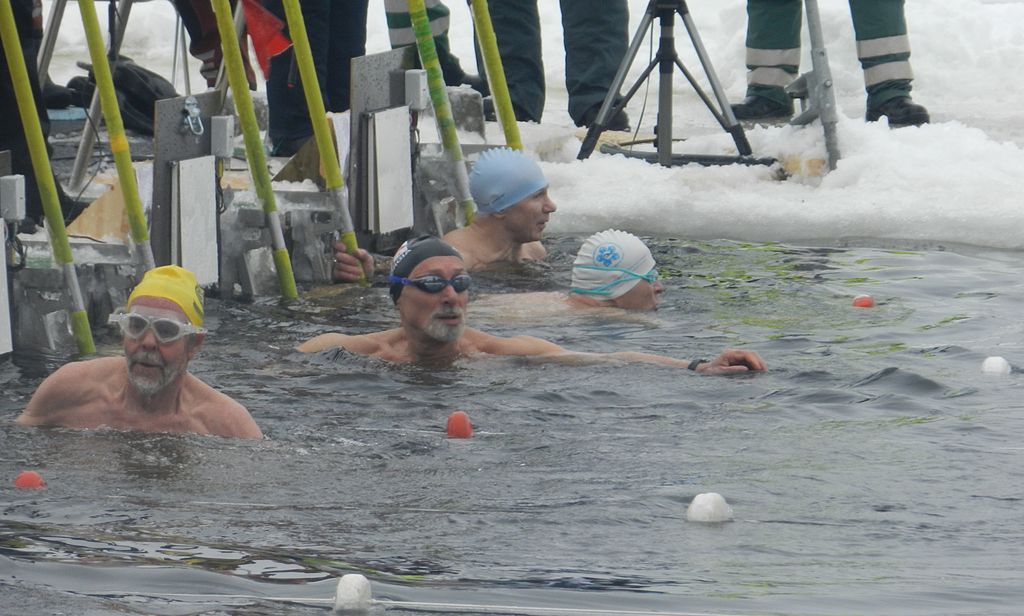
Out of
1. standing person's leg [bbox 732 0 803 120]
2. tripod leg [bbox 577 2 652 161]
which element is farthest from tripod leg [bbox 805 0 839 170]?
standing person's leg [bbox 732 0 803 120]

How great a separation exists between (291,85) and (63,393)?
4524mm

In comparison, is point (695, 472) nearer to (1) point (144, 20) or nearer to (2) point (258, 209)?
(2) point (258, 209)

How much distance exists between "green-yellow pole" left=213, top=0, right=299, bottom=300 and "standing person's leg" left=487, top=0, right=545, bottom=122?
405 centimetres

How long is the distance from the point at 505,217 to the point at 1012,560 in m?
5.79

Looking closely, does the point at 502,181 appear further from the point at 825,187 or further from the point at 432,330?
the point at 825,187

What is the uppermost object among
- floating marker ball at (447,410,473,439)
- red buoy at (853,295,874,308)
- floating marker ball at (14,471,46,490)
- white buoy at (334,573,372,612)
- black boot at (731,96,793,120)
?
black boot at (731,96,793,120)

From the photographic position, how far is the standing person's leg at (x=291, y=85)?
1155cm

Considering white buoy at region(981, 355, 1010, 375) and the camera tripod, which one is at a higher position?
the camera tripod

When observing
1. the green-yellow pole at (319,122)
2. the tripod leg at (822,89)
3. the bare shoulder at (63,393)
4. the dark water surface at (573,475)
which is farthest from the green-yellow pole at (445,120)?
the bare shoulder at (63,393)

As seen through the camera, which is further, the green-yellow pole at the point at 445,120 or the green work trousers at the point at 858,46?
the green work trousers at the point at 858,46

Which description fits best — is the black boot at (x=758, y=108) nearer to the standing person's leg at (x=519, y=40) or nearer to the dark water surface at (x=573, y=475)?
the standing person's leg at (x=519, y=40)

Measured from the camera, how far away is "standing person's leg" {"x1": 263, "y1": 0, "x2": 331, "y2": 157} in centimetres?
1155

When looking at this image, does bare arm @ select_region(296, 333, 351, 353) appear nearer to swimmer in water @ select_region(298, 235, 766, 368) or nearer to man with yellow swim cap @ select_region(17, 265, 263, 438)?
swimmer in water @ select_region(298, 235, 766, 368)

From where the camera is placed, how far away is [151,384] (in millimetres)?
6969
